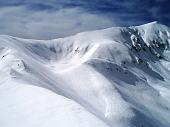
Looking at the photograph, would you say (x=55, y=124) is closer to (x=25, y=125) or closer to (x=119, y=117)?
(x=25, y=125)

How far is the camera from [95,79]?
67.6 m

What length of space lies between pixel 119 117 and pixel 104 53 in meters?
47.6

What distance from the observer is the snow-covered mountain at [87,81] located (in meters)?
23.9

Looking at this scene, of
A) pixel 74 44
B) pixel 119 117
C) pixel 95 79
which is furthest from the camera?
pixel 74 44

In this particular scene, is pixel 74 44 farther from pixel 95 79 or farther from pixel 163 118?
pixel 163 118

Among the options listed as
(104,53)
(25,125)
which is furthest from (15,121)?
(104,53)

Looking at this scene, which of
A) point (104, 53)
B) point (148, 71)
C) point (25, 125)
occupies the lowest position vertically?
point (148, 71)

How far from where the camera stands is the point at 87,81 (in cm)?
6712

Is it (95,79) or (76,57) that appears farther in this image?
(76,57)

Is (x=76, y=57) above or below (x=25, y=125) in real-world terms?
below

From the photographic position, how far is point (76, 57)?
95562 millimetres

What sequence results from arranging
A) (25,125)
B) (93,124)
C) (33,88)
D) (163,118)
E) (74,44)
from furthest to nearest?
1. (74,44)
2. (163,118)
3. (33,88)
4. (25,125)
5. (93,124)

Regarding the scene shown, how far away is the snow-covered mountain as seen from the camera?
23.9m

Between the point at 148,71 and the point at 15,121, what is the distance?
80857 mm
